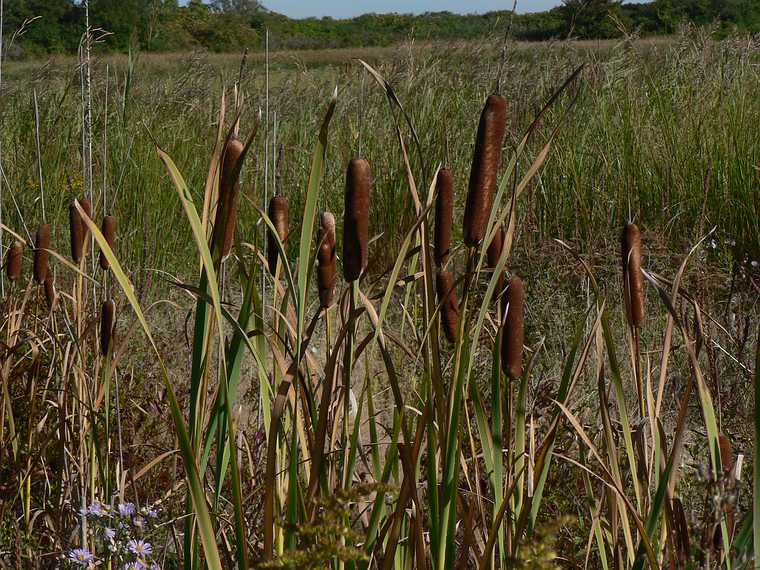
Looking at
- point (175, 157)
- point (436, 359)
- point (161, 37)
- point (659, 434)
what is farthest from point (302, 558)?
point (161, 37)

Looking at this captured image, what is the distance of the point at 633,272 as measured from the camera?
104cm

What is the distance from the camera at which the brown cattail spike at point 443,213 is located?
0.96 metres

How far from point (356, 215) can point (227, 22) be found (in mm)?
15915

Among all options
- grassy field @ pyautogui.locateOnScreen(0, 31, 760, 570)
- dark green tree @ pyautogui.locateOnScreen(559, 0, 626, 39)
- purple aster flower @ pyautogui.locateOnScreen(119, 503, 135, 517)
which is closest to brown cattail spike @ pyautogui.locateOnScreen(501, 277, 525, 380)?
grassy field @ pyautogui.locateOnScreen(0, 31, 760, 570)

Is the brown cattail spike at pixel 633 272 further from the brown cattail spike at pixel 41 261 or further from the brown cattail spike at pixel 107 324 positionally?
the brown cattail spike at pixel 41 261

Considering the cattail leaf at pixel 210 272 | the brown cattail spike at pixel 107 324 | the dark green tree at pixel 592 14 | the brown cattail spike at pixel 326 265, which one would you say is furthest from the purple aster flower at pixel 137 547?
the dark green tree at pixel 592 14

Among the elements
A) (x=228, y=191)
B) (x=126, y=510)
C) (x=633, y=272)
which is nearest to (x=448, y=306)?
(x=633, y=272)

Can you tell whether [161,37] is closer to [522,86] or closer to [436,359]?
[522,86]

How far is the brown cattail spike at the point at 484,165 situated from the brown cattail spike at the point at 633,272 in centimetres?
22

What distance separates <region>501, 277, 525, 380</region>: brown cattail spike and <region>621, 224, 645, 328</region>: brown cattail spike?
0.14m

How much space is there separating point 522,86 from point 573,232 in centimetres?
108

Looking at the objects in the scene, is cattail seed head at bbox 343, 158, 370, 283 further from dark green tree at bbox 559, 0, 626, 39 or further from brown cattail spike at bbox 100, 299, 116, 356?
brown cattail spike at bbox 100, 299, 116, 356

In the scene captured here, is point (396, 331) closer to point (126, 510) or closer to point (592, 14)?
point (126, 510)

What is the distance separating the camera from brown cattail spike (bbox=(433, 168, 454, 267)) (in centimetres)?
96
